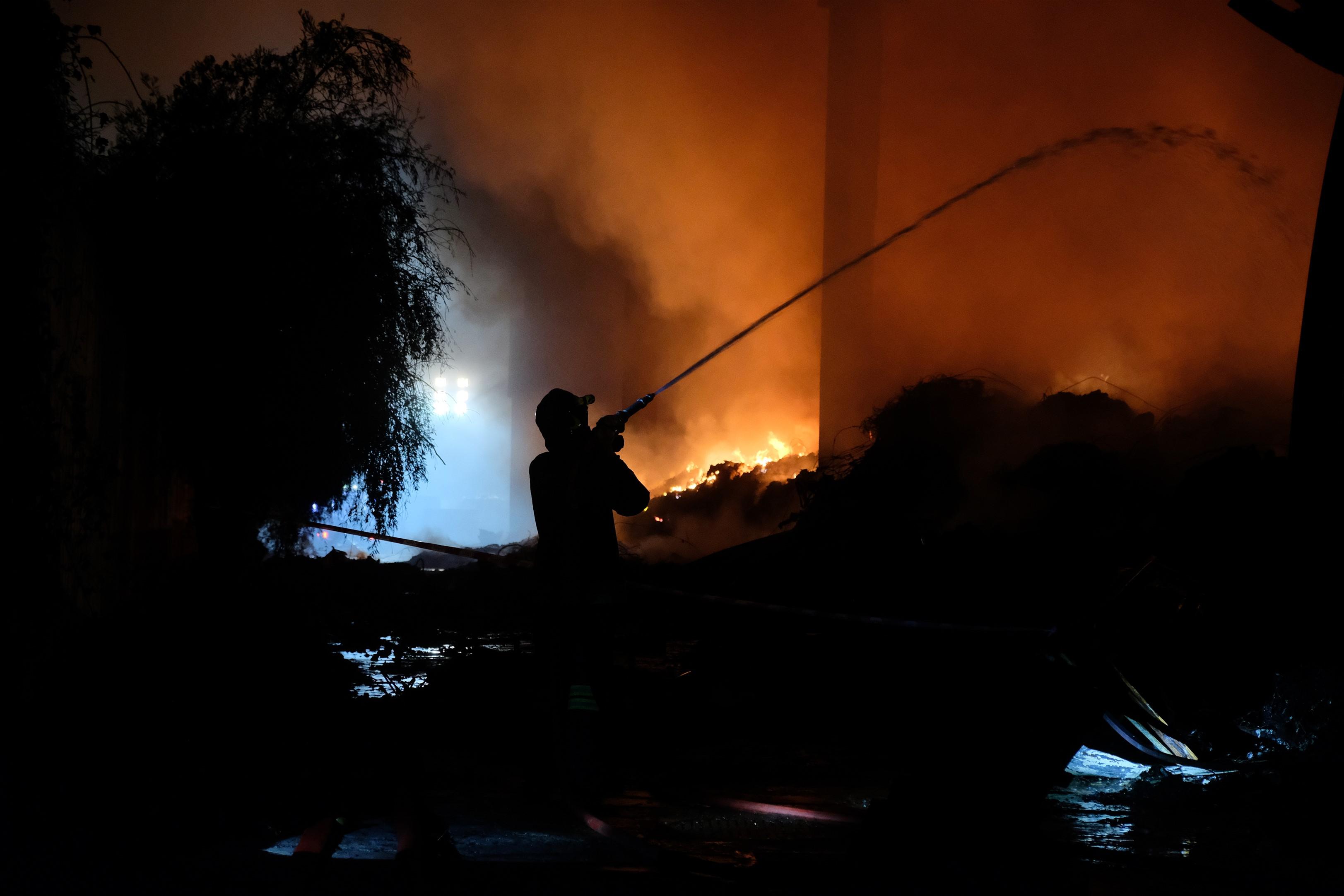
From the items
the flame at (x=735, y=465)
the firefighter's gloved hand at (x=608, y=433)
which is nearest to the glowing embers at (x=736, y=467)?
the flame at (x=735, y=465)

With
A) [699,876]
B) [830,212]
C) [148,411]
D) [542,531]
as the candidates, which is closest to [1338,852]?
[699,876]

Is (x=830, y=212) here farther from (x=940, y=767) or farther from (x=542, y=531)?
(x=940, y=767)

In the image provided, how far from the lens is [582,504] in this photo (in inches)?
192

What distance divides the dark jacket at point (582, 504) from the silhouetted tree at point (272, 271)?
5.94m

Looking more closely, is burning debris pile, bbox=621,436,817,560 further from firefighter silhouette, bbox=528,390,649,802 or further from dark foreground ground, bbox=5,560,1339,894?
firefighter silhouette, bbox=528,390,649,802

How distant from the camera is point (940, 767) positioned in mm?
3451

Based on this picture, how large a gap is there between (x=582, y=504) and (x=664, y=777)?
61.5 inches

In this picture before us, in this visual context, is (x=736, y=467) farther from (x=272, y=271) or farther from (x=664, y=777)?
(x=664, y=777)

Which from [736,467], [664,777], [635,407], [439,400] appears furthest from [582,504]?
[736,467]

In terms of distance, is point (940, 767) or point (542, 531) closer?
point (940, 767)

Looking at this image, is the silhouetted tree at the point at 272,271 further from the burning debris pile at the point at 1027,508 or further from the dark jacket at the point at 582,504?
the dark jacket at the point at 582,504

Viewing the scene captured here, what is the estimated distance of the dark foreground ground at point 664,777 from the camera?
123 inches

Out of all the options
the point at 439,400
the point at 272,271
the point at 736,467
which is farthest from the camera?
the point at 736,467

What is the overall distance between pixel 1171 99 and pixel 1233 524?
8433mm
